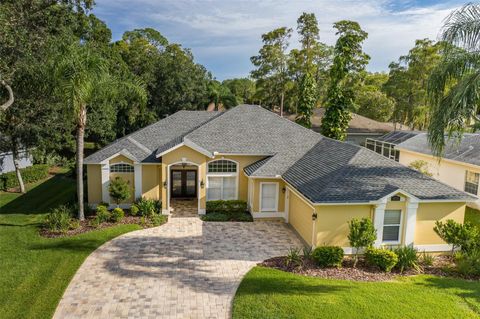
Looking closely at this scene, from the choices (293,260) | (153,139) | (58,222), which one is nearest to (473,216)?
(293,260)

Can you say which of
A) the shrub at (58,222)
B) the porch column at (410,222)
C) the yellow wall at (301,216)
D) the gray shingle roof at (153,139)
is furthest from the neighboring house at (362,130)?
the shrub at (58,222)

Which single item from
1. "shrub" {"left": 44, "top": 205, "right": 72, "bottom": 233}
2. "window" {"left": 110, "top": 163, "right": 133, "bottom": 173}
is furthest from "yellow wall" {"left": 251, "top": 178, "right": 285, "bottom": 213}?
"shrub" {"left": 44, "top": 205, "right": 72, "bottom": 233}

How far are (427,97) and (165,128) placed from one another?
56.9 feet

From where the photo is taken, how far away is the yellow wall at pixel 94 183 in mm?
21188

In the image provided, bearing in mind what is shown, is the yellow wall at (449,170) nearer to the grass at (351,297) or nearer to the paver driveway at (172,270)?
the grass at (351,297)

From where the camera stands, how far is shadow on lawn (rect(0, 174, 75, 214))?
2166 cm

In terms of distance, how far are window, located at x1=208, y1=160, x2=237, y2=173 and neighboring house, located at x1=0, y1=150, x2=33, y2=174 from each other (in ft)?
55.5

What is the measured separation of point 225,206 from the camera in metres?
21.3

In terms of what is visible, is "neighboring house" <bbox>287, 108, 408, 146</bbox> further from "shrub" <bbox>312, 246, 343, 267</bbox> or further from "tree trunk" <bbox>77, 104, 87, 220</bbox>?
"tree trunk" <bbox>77, 104, 87, 220</bbox>

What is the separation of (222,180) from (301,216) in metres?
6.38

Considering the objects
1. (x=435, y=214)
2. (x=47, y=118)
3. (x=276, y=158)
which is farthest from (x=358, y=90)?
(x=47, y=118)

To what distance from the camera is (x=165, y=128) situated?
25938 mm

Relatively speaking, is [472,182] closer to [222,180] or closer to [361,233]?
[361,233]

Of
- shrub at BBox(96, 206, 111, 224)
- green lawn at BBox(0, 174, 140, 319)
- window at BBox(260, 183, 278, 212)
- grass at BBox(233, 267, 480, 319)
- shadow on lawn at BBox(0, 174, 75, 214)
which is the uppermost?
window at BBox(260, 183, 278, 212)
